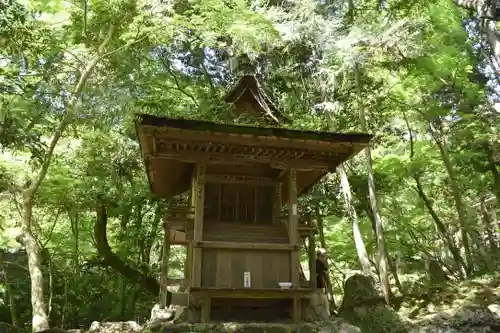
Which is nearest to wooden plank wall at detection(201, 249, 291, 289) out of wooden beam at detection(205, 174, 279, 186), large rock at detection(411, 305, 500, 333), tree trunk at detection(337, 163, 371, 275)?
wooden beam at detection(205, 174, 279, 186)

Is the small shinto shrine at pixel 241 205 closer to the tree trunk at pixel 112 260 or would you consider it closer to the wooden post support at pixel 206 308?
the wooden post support at pixel 206 308

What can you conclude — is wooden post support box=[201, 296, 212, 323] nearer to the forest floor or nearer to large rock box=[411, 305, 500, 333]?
large rock box=[411, 305, 500, 333]

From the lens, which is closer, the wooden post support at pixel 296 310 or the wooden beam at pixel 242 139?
the wooden beam at pixel 242 139

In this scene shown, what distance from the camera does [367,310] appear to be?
1178cm

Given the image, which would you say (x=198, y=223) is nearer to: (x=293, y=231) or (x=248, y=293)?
(x=248, y=293)

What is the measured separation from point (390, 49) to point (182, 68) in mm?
9449

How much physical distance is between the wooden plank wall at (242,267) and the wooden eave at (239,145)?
6.56ft

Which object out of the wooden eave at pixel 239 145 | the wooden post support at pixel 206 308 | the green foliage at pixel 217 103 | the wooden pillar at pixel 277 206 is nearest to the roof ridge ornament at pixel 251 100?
the green foliage at pixel 217 103

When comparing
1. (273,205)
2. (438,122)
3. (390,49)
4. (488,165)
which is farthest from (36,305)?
(488,165)

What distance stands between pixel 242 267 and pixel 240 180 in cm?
244

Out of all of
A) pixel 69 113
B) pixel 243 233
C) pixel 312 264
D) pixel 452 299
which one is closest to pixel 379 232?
pixel 452 299

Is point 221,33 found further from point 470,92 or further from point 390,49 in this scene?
point 470,92

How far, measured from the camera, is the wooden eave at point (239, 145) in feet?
27.3

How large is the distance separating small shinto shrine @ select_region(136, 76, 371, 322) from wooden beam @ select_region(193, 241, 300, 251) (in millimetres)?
21
